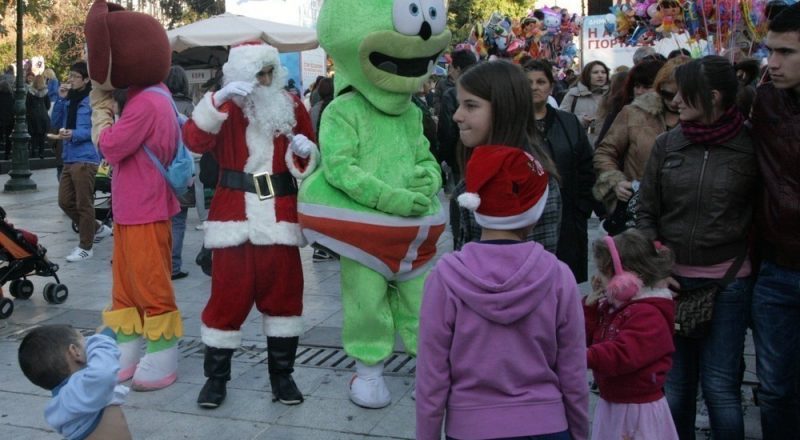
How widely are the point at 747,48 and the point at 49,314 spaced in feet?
17.9

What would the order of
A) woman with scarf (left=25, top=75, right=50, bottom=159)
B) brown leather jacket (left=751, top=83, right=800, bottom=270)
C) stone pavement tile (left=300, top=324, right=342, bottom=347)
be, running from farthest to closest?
woman with scarf (left=25, top=75, right=50, bottom=159)
stone pavement tile (left=300, top=324, right=342, bottom=347)
brown leather jacket (left=751, top=83, right=800, bottom=270)

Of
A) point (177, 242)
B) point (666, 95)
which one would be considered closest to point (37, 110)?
point (177, 242)

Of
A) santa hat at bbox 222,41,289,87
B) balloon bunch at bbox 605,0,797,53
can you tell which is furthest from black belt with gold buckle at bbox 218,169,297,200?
balloon bunch at bbox 605,0,797,53

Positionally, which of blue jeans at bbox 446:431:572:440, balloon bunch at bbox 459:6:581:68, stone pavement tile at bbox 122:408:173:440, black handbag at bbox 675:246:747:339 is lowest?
stone pavement tile at bbox 122:408:173:440

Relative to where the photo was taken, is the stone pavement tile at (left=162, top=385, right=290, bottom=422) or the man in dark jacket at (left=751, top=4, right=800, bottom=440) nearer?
the man in dark jacket at (left=751, top=4, right=800, bottom=440)

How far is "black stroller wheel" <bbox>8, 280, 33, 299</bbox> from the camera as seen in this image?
7109mm

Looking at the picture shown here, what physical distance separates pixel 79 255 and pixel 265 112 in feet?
16.1

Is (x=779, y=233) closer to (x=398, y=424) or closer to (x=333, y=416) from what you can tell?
(x=398, y=424)

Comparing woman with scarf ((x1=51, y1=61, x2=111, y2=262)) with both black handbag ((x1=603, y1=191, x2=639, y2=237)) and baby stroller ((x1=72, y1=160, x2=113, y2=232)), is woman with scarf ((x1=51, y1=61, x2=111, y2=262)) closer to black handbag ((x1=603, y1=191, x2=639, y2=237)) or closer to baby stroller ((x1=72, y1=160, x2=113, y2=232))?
baby stroller ((x1=72, y1=160, x2=113, y2=232))

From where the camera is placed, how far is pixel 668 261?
3.24 metres

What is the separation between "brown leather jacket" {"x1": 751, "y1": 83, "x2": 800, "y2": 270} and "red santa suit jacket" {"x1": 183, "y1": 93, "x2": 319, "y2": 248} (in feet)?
7.39

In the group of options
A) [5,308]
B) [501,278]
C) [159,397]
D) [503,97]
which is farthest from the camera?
[5,308]

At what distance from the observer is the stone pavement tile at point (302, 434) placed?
169 inches

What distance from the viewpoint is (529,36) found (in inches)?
494
